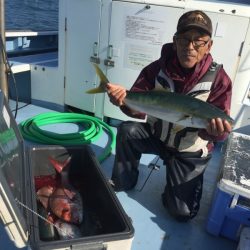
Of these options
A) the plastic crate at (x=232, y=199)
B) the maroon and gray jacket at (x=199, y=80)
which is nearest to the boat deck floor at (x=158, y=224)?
the plastic crate at (x=232, y=199)

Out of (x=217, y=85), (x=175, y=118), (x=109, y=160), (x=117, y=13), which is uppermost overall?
(x=117, y=13)

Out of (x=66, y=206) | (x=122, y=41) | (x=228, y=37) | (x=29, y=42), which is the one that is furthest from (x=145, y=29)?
(x=29, y=42)

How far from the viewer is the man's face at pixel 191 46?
2312mm

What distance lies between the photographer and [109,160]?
352 centimetres

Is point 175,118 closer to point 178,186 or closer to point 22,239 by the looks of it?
point 178,186

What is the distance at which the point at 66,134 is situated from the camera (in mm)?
3754

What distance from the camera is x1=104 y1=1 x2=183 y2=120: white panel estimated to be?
Result: 353 cm

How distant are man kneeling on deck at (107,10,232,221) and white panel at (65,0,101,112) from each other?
141cm

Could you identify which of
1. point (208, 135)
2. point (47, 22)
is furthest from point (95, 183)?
point (47, 22)

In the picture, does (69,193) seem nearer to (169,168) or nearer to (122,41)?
(169,168)

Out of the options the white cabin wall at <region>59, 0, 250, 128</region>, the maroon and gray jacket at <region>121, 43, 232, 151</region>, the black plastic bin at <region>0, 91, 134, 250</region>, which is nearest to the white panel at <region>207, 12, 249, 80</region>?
the white cabin wall at <region>59, 0, 250, 128</region>

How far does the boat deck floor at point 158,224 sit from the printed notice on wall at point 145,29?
4.75ft

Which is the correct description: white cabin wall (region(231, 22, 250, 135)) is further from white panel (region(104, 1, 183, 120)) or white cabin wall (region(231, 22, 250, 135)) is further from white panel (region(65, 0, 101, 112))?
white panel (region(65, 0, 101, 112))

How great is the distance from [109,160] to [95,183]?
1.10 metres
